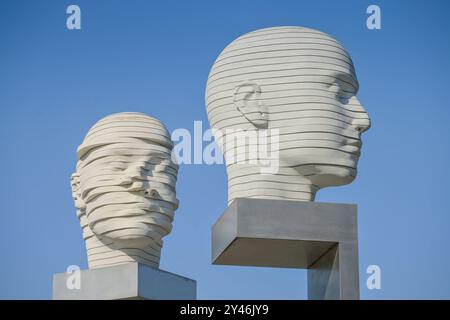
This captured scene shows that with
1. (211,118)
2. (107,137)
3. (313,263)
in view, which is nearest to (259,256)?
(313,263)

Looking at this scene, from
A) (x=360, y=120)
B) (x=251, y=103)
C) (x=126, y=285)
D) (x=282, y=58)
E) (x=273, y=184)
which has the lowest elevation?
(x=126, y=285)

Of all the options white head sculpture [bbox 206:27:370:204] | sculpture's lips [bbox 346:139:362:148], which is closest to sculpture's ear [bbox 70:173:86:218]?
white head sculpture [bbox 206:27:370:204]

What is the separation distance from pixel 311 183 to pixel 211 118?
1.44m

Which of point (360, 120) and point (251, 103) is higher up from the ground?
point (251, 103)

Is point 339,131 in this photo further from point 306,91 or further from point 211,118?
point 211,118

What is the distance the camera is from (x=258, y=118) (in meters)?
15.6

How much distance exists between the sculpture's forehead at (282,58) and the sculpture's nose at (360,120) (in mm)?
350

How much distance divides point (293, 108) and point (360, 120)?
808 mm

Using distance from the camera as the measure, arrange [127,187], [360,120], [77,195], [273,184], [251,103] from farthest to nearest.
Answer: [77,195] < [127,187] < [360,120] < [251,103] < [273,184]

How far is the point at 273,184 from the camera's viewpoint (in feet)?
50.9

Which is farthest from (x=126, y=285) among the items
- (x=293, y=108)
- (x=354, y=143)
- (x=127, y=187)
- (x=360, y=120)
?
(x=360, y=120)

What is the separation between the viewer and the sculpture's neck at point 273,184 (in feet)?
50.8

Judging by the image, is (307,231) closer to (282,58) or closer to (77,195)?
(282,58)

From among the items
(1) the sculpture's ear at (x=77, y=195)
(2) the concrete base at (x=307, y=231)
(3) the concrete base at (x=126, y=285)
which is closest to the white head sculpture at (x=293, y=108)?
(2) the concrete base at (x=307, y=231)
